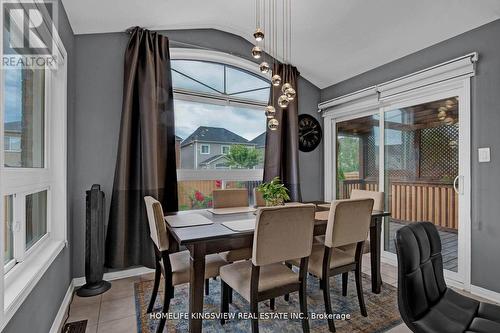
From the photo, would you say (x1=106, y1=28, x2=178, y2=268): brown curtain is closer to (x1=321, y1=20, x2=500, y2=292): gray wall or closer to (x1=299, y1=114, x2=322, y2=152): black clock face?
(x1=299, y1=114, x2=322, y2=152): black clock face

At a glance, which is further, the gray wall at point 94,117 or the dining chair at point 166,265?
the gray wall at point 94,117

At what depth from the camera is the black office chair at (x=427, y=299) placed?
1313 mm

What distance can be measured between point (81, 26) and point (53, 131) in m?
1.16

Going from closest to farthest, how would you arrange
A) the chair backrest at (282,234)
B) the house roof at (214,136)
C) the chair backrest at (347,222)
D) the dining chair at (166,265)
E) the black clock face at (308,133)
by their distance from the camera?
the chair backrest at (282,234) < the dining chair at (166,265) < the chair backrest at (347,222) < the house roof at (214,136) < the black clock face at (308,133)

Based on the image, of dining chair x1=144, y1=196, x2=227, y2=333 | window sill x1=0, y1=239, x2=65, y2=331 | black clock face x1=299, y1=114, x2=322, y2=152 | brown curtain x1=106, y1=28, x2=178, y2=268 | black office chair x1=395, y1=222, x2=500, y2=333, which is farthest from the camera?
black clock face x1=299, y1=114, x2=322, y2=152

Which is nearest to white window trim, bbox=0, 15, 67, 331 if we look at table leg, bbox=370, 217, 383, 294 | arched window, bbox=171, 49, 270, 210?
arched window, bbox=171, 49, 270, 210

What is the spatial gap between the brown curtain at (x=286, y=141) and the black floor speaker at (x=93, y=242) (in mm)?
2116

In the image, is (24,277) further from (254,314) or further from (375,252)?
(375,252)

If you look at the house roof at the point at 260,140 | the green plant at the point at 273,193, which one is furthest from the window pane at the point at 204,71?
the green plant at the point at 273,193

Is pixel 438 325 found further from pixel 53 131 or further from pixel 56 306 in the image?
pixel 53 131

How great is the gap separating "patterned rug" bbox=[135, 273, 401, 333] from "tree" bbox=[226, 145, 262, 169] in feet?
5.42

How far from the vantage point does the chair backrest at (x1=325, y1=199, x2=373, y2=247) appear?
1977 millimetres

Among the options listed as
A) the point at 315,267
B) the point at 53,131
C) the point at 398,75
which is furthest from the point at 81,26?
the point at 398,75

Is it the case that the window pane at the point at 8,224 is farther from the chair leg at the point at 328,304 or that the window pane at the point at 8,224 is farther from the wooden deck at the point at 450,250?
the wooden deck at the point at 450,250
